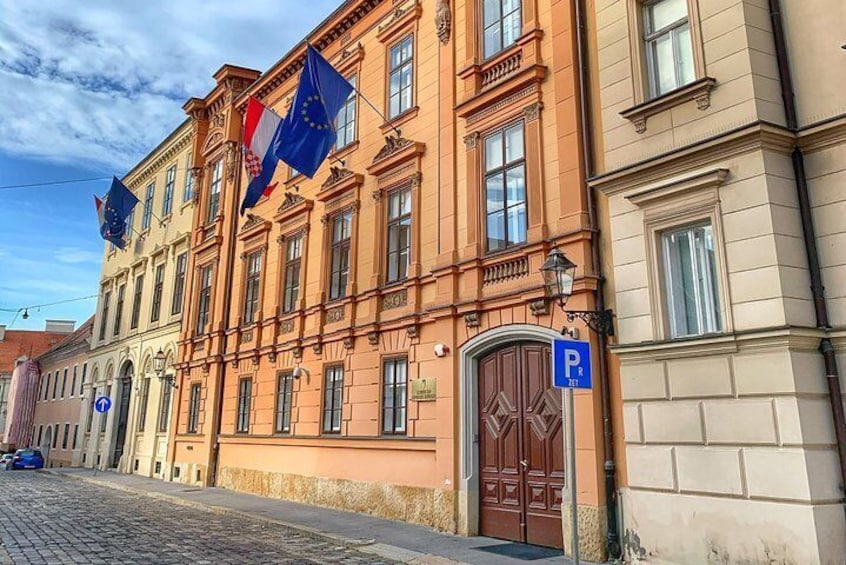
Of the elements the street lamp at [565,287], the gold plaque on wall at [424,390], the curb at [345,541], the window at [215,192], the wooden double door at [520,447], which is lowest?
the curb at [345,541]

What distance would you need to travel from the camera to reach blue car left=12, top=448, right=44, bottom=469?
34541 mm

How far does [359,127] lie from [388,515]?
371 inches

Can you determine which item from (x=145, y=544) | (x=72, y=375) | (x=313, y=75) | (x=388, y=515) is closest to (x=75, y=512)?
(x=145, y=544)

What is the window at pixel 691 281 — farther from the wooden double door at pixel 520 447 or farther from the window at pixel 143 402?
the window at pixel 143 402

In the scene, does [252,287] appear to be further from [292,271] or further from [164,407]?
[164,407]

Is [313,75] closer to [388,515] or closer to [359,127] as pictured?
[359,127]

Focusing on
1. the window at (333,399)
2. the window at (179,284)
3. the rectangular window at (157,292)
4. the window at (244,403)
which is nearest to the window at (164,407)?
the window at (179,284)

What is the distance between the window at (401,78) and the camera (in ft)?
51.4

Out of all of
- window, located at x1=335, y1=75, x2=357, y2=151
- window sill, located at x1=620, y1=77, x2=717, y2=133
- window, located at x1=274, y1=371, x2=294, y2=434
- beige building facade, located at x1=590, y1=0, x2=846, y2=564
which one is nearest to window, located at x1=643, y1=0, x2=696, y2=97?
Answer: beige building facade, located at x1=590, y1=0, x2=846, y2=564

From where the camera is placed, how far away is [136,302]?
100 ft

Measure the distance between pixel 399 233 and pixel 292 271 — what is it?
5.08 metres

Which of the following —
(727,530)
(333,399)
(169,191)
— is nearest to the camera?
(727,530)

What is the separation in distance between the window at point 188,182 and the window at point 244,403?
9.75 m

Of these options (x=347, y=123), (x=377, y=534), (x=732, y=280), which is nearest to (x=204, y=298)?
(x=347, y=123)
